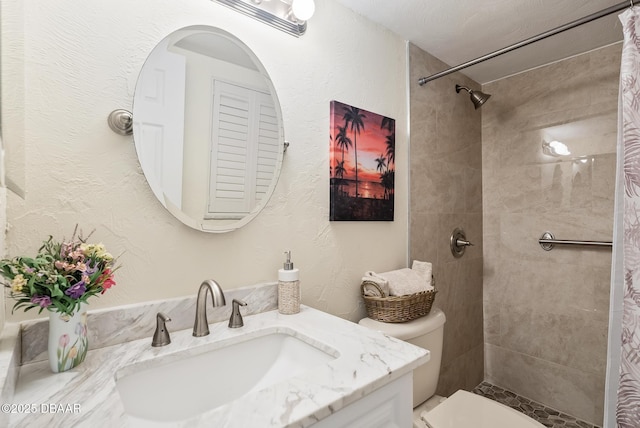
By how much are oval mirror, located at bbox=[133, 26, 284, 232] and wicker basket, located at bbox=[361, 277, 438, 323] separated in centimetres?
60

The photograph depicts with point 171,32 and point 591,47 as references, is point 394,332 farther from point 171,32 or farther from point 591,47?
point 591,47

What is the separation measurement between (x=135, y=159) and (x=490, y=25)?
168cm

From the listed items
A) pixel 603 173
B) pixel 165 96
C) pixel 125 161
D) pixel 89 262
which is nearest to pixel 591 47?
pixel 603 173

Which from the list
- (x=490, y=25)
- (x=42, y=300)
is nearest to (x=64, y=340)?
(x=42, y=300)

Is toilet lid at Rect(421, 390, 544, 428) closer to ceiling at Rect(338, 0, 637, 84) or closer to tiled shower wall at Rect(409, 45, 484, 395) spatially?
tiled shower wall at Rect(409, 45, 484, 395)

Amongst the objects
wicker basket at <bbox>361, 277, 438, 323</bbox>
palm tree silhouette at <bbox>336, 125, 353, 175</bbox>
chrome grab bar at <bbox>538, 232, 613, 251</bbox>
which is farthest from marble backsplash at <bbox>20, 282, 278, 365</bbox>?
chrome grab bar at <bbox>538, 232, 613, 251</bbox>

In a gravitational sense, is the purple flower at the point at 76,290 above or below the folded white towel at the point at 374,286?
above

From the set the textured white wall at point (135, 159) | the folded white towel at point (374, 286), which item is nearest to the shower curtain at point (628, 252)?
the folded white towel at point (374, 286)

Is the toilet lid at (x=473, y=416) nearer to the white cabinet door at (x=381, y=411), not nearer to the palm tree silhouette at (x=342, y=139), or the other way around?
the white cabinet door at (x=381, y=411)

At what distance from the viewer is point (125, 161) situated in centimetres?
86

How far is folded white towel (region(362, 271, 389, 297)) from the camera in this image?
1.29 m

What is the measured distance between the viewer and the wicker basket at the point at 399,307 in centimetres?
124

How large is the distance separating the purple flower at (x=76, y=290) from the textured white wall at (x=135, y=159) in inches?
7.5

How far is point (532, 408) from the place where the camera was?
75.8 inches
